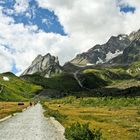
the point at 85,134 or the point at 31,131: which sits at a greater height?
the point at 31,131

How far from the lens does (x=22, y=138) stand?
40.6 m

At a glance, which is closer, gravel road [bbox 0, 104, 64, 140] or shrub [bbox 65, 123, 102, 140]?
shrub [bbox 65, 123, 102, 140]

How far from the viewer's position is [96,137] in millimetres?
32812

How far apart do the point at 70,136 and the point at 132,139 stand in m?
10.9

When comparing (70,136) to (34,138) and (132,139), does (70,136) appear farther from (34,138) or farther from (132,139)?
(132,139)

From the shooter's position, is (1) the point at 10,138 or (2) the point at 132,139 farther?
(2) the point at 132,139

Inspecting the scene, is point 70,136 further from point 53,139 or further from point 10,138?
point 10,138

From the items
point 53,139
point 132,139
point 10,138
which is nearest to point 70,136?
point 53,139

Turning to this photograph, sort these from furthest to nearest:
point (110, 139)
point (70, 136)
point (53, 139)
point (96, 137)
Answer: point (110, 139) → point (53, 139) → point (70, 136) → point (96, 137)

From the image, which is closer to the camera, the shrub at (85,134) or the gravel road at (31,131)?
the shrub at (85,134)

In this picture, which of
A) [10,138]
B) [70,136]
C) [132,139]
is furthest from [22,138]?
[132,139]

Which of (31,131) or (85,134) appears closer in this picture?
(85,134)

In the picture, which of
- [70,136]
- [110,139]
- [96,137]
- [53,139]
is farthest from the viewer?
[110,139]

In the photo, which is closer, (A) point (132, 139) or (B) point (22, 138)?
(B) point (22, 138)
